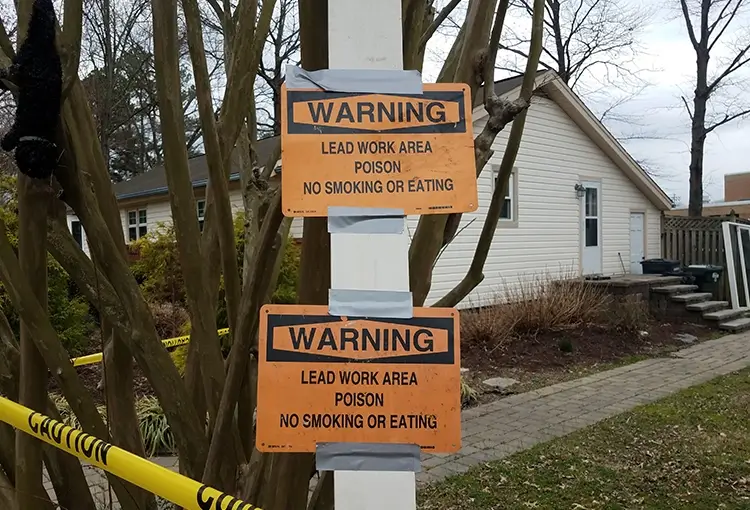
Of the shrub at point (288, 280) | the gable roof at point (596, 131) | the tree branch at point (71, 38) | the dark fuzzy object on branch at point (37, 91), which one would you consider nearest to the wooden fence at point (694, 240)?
the gable roof at point (596, 131)

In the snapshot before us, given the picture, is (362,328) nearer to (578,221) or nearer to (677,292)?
(677,292)

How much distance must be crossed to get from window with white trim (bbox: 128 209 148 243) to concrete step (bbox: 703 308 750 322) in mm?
14809

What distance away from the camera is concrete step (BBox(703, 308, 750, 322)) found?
43.5 feet

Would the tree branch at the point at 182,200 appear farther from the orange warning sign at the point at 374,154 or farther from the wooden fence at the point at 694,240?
the wooden fence at the point at 694,240

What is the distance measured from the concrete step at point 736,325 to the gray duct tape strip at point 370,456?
44.2 ft

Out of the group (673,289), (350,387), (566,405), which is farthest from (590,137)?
(350,387)

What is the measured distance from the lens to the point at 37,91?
165 centimetres

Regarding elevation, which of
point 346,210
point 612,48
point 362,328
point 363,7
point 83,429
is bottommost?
point 83,429

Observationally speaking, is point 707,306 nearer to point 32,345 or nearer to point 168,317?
point 168,317

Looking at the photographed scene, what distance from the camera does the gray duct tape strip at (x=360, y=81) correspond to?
4.76ft

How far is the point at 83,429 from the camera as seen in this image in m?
2.03

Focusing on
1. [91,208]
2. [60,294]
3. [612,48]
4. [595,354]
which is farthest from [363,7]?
[612,48]

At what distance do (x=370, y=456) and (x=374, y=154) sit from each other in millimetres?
672

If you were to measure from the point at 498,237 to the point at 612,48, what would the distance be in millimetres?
17521
